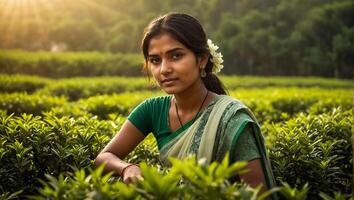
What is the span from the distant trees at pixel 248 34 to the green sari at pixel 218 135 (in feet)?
74.8

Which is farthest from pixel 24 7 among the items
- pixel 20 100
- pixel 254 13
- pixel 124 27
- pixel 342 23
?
pixel 20 100

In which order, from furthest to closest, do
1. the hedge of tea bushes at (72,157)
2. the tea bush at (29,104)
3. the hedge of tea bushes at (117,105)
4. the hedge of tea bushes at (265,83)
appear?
the hedge of tea bushes at (265,83)
the tea bush at (29,104)
the hedge of tea bushes at (117,105)
the hedge of tea bushes at (72,157)

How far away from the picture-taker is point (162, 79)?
2492 millimetres

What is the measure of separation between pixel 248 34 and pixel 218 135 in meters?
24.5

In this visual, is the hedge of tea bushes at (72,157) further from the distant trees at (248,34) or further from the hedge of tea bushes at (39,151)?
the distant trees at (248,34)

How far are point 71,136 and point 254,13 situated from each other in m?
24.9

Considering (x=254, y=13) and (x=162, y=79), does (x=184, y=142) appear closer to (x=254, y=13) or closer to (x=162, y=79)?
(x=162, y=79)

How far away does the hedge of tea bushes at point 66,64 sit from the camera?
55.3 feet

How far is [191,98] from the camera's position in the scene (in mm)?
2623

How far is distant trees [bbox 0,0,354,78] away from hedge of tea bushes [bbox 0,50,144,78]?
5.87 metres

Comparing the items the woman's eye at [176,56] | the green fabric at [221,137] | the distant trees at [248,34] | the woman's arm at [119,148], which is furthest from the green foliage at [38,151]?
the distant trees at [248,34]

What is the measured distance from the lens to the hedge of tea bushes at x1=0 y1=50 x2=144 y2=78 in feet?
55.3

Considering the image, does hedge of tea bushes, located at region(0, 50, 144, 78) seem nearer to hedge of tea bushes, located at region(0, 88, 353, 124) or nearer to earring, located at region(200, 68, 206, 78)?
hedge of tea bushes, located at region(0, 88, 353, 124)

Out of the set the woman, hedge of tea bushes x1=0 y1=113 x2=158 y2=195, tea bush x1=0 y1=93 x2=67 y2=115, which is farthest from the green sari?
tea bush x1=0 y1=93 x2=67 y2=115
